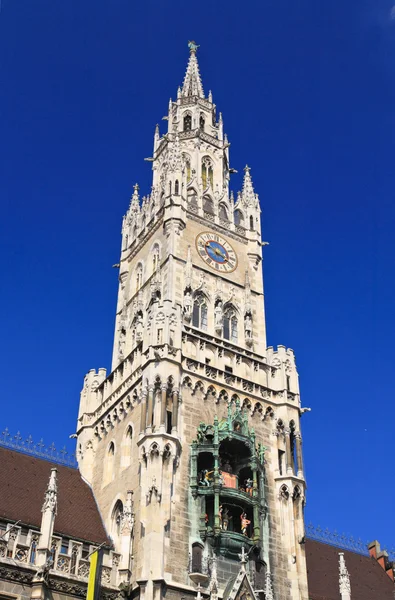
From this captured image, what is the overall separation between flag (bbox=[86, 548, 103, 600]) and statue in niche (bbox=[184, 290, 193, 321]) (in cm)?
1315

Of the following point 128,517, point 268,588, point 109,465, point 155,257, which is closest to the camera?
point 128,517

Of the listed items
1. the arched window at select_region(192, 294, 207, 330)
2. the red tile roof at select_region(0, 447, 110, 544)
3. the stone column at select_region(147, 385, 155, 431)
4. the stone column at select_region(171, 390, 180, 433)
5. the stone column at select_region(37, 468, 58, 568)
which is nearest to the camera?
the stone column at select_region(37, 468, 58, 568)

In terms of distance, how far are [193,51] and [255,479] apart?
35.5m

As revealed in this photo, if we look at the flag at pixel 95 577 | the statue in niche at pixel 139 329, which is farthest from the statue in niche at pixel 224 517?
the statue in niche at pixel 139 329

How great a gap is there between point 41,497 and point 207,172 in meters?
23.0

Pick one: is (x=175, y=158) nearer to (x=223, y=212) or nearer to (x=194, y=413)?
(x=223, y=212)

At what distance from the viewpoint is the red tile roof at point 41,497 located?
107 ft

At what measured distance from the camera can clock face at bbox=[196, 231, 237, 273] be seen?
1681 inches

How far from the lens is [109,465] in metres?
37.0

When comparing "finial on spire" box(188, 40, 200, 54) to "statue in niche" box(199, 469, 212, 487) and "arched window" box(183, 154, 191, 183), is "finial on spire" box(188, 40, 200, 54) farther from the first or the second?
"statue in niche" box(199, 469, 212, 487)

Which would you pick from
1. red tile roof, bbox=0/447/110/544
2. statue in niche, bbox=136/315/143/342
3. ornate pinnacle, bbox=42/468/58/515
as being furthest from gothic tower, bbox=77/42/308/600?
ornate pinnacle, bbox=42/468/58/515

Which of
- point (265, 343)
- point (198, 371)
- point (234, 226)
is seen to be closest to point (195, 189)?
point (234, 226)

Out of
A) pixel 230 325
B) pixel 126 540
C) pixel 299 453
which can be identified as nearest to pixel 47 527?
pixel 126 540

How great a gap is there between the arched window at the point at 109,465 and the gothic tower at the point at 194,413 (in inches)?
2.8
